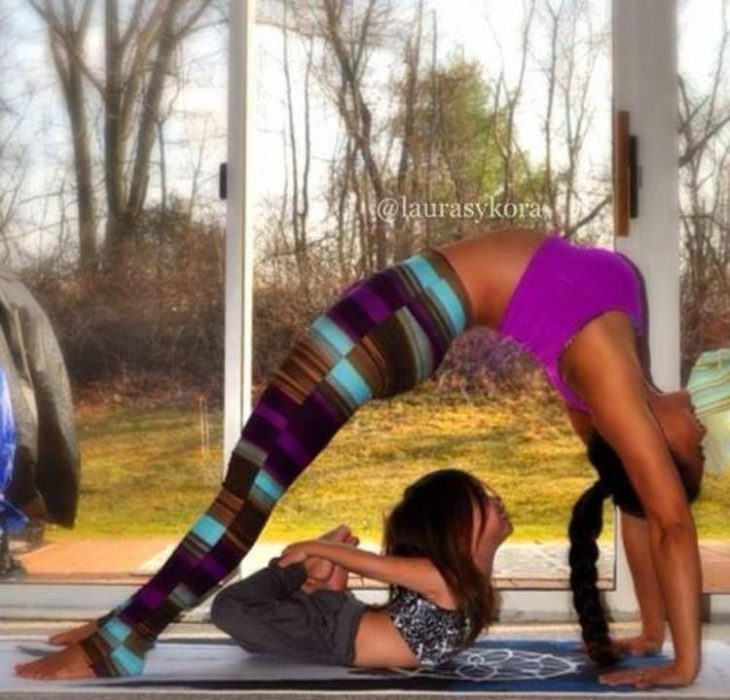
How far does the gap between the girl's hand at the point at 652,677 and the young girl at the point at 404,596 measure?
0.81 ft

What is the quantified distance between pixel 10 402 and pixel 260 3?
106cm

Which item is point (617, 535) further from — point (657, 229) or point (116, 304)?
point (116, 304)

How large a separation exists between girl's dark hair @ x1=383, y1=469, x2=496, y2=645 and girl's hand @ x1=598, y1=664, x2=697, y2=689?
A: 0.24m

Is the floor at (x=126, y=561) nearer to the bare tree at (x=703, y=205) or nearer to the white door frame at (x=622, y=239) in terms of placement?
the white door frame at (x=622, y=239)

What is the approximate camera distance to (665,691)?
6.95ft

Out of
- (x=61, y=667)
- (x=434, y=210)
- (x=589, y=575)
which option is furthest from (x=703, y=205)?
(x=61, y=667)

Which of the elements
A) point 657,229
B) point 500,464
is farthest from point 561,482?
point 657,229

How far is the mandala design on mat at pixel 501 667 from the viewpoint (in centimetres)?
226

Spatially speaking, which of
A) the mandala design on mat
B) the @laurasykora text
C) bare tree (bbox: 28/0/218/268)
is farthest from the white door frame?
the mandala design on mat

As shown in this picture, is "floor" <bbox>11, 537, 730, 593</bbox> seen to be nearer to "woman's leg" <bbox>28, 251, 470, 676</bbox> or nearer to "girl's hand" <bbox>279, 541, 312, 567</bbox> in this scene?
"girl's hand" <bbox>279, 541, 312, 567</bbox>

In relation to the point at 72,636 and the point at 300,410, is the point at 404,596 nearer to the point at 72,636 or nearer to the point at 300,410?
the point at 300,410

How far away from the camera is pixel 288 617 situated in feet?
7.79

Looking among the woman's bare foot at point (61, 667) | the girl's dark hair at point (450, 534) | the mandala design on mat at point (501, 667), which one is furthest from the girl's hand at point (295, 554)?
the woman's bare foot at point (61, 667)

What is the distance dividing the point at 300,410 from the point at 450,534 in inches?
12.1
